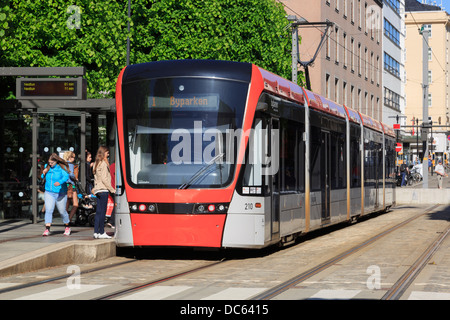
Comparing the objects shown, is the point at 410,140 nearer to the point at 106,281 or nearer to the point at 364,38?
the point at 364,38

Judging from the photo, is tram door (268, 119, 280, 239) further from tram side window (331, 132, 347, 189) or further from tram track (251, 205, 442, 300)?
tram side window (331, 132, 347, 189)

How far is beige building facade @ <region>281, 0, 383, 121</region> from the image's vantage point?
53750mm

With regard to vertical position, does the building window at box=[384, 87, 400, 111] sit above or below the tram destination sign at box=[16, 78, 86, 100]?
above

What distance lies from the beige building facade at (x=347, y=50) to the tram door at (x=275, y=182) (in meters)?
32.5

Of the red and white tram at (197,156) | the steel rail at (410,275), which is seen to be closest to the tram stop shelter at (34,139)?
the red and white tram at (197,156)

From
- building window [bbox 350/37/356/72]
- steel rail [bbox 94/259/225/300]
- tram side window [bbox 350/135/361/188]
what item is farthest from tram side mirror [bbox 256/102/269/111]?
building window [bbox 350/37/356/72]

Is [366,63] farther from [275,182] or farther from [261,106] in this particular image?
[261,106]

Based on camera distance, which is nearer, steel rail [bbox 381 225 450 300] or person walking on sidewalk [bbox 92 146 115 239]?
steel rail [bbox 381 225 450 300]

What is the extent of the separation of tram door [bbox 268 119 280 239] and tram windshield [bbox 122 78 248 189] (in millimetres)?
1053

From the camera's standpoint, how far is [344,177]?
20.3 meters

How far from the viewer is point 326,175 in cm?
1812

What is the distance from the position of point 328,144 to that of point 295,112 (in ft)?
10.5

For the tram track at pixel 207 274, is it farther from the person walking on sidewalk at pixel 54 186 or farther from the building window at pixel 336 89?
the building window at pixel 336 89

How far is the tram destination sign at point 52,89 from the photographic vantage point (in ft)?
57.3
